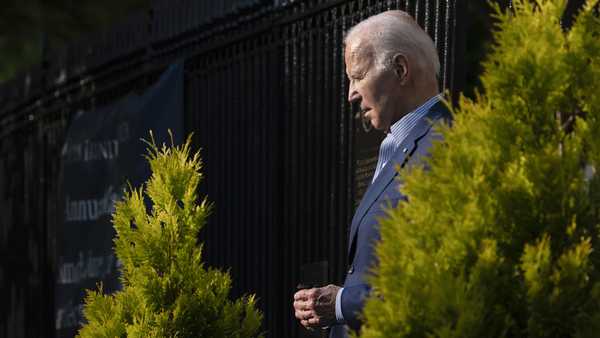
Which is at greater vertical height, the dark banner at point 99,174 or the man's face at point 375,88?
the man's face at point 375,88

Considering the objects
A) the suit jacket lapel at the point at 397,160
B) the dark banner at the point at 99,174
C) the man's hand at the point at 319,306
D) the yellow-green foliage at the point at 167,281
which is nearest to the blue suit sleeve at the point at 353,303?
the man's hand at the point at 319,306

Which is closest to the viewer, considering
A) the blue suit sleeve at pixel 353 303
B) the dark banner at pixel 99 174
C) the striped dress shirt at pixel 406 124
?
the blue suit sleeve at pixel 353 303

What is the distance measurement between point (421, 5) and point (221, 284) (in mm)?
1689

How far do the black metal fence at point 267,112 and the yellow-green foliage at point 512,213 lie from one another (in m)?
1.33

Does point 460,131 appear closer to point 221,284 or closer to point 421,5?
point 221,284

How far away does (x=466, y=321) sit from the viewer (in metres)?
3.42

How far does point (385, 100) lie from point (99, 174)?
4.66 metres

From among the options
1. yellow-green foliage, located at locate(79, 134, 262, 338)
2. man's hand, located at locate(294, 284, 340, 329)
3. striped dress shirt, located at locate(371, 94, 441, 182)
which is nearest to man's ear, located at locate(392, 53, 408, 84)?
striped dress shirt, located at locate(371, 94, 441, 182)

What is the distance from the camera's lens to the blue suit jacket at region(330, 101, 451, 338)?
435cm

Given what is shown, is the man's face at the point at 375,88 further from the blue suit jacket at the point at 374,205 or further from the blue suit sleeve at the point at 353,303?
the blue suit sleeve at the point at 353,303

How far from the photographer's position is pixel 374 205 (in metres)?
4.52

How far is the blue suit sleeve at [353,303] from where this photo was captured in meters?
4.29

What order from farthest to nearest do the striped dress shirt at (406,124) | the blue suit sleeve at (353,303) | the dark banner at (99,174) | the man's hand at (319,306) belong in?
the dark banner at (99,174)
the striped dress shirt at (406,124)
the man's hand at (319,306)
the blue suit sleeve at (353,303)

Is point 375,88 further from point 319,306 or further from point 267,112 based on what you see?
point 267,112
